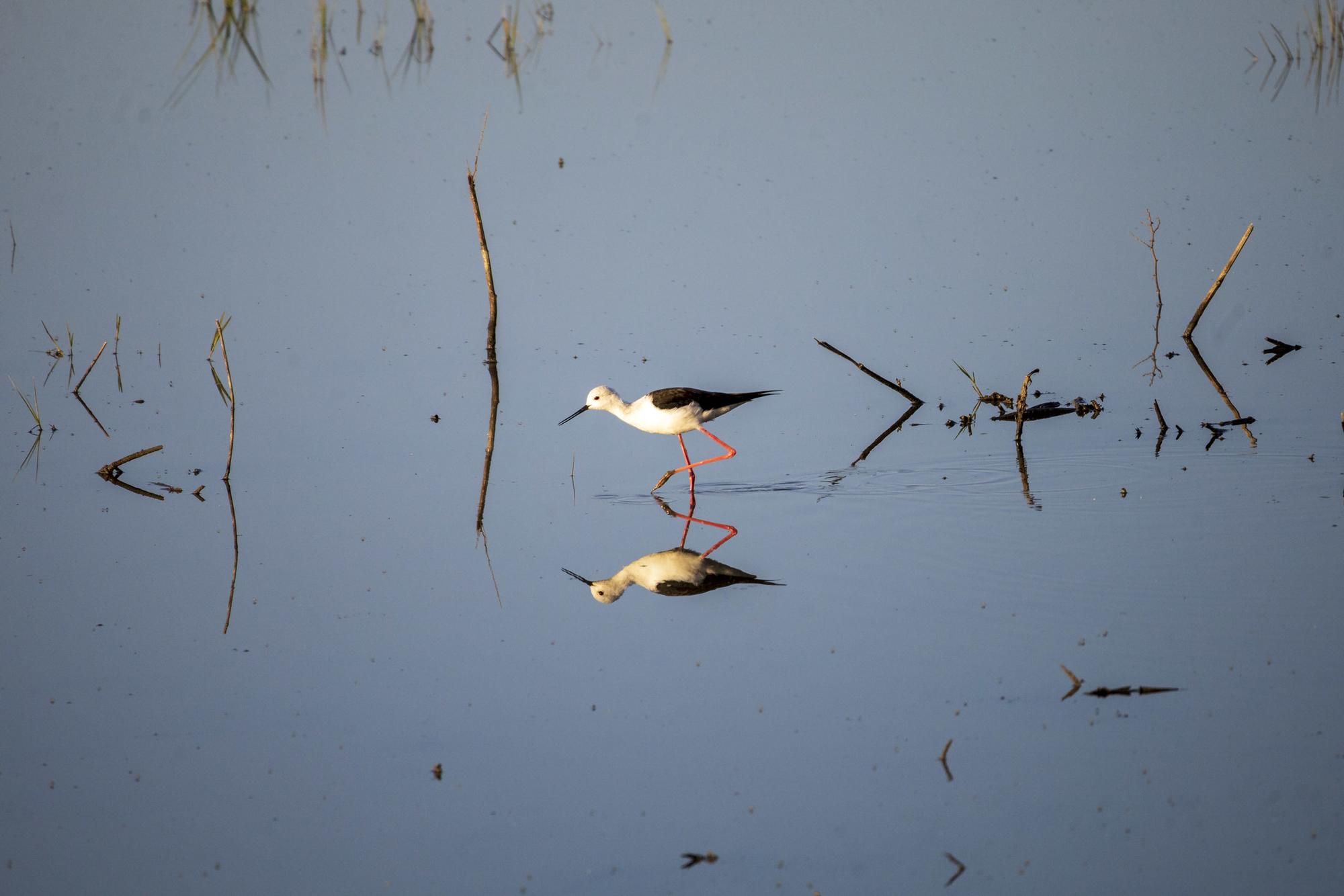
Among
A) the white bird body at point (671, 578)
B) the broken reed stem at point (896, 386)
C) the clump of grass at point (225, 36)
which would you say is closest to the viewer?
the white bird body at point (671, 578)

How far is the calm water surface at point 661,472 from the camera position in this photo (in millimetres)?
4844

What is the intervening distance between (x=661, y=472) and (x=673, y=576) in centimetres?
197

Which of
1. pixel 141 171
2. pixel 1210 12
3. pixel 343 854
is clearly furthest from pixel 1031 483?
pixel 1210 12

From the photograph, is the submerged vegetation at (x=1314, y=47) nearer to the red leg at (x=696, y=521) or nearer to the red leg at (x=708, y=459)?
the red leg at (x=708, y=459)

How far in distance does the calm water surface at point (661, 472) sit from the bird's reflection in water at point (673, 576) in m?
0.09

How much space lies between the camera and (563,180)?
46.8 ft

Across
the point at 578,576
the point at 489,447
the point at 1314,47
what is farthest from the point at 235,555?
the point at 1314,47

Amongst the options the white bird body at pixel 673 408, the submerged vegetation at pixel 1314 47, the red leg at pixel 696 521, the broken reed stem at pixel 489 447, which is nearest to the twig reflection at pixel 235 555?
the broken reed stem at pixel 489 447

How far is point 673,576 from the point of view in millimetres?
7102

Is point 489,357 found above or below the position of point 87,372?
below

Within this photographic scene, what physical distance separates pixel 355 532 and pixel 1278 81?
51.4ft

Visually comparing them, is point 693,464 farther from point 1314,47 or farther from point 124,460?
point 1314,47

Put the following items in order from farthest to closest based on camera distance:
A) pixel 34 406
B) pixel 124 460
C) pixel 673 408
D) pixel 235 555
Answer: pixel 34 406
pixel 673 408
pixel 124 460
pixel 235 555

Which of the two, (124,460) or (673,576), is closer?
(673,576)
